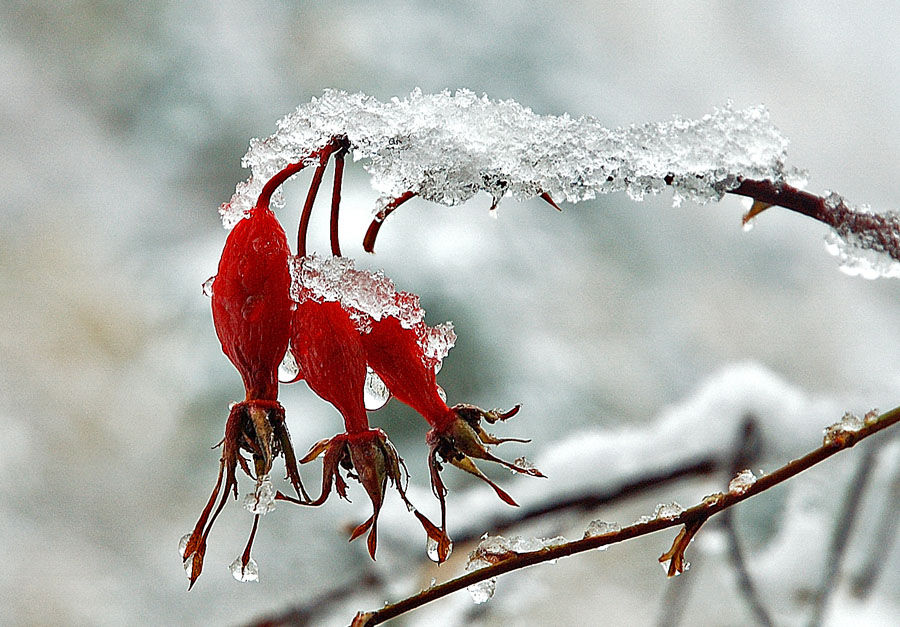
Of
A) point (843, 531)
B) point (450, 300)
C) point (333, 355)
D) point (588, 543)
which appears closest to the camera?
point (588, 543)

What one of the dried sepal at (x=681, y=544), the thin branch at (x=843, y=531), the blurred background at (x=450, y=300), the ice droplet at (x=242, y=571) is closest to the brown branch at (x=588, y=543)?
the dried sepal at (x=681, y=544)

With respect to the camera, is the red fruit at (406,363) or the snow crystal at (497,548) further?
the red fruit at (406,363)

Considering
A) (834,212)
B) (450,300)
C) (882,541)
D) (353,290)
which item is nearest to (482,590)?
(353,290)

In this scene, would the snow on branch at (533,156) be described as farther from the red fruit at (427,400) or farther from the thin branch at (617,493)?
the thin branch at (617,493)

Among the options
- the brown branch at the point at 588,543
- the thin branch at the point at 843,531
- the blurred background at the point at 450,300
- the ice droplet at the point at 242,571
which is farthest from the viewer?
the blurred background at the point at 450,300

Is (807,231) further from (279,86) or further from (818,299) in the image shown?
(279,86)

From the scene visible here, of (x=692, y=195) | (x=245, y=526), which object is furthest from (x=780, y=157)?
(x=245, y=526)

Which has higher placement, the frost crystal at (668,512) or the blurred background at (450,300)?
the blurred background at (450,300)

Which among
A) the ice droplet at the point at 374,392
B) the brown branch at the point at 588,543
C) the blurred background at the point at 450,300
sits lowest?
the brown branch at the point at 588,543

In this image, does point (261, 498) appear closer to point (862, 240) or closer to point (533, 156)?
point (533, 156)
